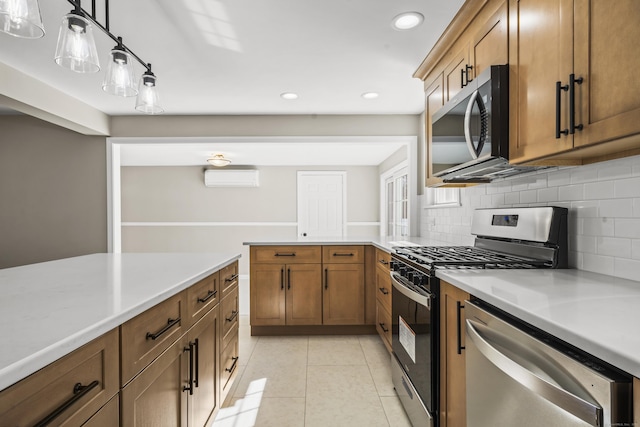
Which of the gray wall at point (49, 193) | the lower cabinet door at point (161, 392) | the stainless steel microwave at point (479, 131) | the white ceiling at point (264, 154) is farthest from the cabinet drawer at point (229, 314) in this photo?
the white ceiling at point (264, 154)

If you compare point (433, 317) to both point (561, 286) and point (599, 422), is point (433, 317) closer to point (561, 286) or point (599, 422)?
point (561, 286)

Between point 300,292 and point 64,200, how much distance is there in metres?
3.00

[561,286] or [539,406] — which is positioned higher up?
[561,286]

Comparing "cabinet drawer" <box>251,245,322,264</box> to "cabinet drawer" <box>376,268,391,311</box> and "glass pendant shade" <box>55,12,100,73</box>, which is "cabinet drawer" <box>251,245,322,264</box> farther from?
"glass pendant shade" <box>55,12,100,73</box>

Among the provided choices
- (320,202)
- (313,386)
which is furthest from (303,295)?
(320,202)

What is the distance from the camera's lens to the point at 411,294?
1.74 metres

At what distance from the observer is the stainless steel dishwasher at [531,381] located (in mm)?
641

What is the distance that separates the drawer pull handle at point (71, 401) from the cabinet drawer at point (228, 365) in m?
1.19

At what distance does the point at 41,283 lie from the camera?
124cm

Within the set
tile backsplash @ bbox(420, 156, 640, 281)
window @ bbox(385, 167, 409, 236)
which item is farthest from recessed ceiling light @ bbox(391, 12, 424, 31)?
window @ bbox(385, 167, 409, 236)

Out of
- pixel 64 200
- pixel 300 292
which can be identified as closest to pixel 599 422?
pixel 300 292

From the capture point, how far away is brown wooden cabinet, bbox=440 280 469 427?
1315 millimetres

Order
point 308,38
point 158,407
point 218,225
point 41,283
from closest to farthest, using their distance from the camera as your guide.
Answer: point 158,407
point 41,283
point 308,38
point 218,225

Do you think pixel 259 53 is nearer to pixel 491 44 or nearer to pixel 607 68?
pixel 491 44
